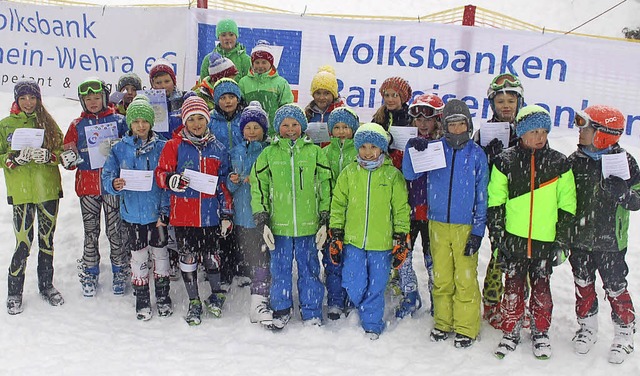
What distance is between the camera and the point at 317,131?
16.8 feet

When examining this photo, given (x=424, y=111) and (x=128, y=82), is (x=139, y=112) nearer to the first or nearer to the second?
(x=128, y=82)

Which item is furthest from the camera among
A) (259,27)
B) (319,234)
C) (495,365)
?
(259,27)

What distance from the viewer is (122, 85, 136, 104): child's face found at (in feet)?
18.8

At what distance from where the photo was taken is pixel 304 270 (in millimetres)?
4801

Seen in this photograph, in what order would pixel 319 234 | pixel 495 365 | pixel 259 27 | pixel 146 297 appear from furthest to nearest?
pixel 259 27 < pixel 146 297 < pixel 319 234 < pixel 495 365

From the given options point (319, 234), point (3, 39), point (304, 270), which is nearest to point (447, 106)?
point (319, 234)

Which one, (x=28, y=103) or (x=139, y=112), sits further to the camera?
(x=28, y=103)

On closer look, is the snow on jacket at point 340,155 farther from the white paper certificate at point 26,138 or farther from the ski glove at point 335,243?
the white paper certificate at point 26,138

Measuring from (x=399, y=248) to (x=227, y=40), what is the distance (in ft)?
11.5

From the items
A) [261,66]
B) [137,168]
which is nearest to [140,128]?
[137,168]

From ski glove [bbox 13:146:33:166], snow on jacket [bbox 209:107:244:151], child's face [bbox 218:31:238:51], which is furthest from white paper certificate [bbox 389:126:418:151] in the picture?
ski glove [bbox 13:146:33:166]

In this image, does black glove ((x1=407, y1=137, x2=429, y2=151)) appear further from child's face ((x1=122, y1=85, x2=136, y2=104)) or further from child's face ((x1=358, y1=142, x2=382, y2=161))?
child's face ((x1=122, y1=85, x2=136, y2=104))

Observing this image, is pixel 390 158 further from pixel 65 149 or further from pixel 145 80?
pixel 145 80

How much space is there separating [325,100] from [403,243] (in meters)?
1.71
